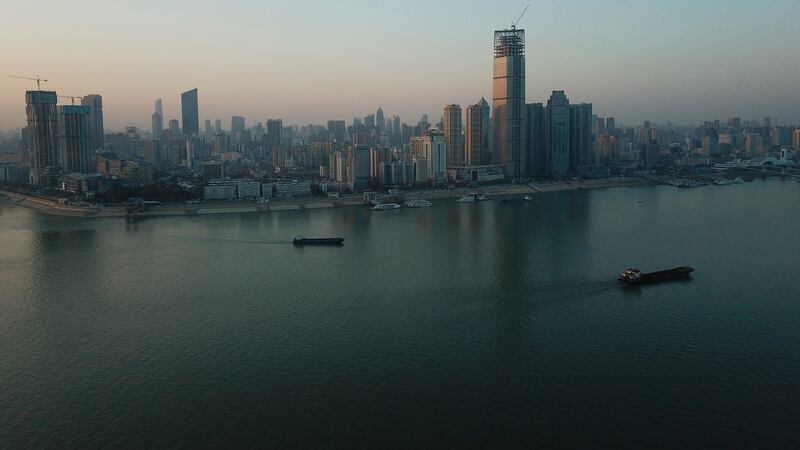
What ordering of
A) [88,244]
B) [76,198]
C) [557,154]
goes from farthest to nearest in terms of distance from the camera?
[557,154]
[76,198]
[88,244]

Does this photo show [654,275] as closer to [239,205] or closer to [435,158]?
[239,205]

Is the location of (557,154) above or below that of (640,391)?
above

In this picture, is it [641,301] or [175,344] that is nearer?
[175,344]

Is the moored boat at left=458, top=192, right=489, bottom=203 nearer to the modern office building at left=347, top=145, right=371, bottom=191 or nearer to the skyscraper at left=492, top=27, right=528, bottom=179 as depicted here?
the modern office building at left=347, top=145, right=371, bottom=191

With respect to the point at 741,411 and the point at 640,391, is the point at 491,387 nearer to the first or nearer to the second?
the point at 640,391

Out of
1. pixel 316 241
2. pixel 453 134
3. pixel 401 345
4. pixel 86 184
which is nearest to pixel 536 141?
pixel 453 134

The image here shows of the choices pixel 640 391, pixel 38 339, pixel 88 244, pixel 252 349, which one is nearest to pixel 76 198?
pixel 88 244

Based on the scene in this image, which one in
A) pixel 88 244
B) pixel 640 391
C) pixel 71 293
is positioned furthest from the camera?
pixel 88 244
